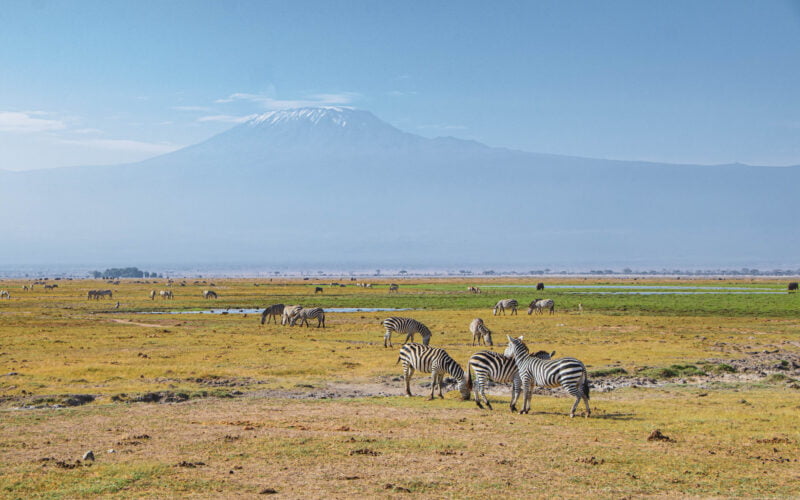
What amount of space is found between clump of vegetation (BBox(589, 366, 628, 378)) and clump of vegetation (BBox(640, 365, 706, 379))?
695 mm

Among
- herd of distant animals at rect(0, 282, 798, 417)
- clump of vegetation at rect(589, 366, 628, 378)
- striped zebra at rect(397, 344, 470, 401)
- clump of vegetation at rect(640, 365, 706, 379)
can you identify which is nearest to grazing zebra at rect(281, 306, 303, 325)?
clump of vegetation at rect(589, 366, 628, 378)

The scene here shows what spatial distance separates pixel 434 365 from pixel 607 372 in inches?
306

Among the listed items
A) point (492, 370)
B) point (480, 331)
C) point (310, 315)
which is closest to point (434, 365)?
point (492, 370)

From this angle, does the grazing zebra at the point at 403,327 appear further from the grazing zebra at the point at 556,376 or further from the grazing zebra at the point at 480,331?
the grazing zebra at the point at 556,376

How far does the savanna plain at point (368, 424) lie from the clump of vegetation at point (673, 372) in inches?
2.9

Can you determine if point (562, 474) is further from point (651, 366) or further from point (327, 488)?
point (651, 366)

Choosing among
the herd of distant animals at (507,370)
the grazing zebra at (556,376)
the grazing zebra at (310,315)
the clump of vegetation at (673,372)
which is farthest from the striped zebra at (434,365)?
the grazing zebra at (310,315)

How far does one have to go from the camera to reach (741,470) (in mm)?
12797

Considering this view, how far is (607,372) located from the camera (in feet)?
80.9

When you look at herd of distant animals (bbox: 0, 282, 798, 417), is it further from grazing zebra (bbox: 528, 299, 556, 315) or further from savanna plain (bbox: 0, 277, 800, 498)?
grazing zebra (bbox: 528, 299, 556, 315)

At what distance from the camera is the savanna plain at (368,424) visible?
1198 centimetres

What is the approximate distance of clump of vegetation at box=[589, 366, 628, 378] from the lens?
2436 centimetres

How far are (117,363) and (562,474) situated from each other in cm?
2025

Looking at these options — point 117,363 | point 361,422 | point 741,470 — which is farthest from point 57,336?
point 741,470
